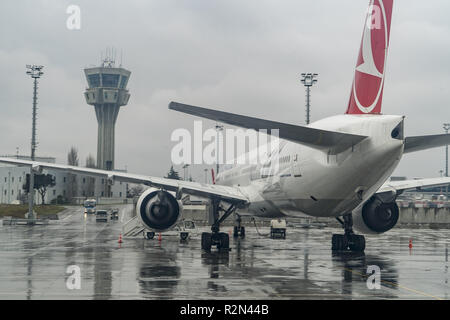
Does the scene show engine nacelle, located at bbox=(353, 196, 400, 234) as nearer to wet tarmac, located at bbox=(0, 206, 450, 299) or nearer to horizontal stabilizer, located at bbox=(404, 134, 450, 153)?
wet tarmac, located at bbox=(0, 206, 450, 299)

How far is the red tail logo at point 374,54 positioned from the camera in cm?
1980

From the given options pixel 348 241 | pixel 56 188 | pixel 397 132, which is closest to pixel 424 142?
pixel 397 132

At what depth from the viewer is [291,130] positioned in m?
17.1

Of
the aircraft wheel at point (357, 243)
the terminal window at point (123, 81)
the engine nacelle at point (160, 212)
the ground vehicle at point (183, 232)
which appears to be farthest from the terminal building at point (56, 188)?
the aircraft wheel at point (357, 243)

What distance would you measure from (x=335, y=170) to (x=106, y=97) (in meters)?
134

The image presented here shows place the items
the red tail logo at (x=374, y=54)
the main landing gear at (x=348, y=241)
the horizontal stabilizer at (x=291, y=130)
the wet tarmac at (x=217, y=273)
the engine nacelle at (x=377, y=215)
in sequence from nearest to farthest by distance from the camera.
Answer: the wet tarmac at (x=217, y=273) < the horizontal stabilizer at (x=291, y=130) < the red tail logo at (x=374, y=54) < the engine nacelle at (x=377, y=215) < the main landing gear at (x=348, y=241)

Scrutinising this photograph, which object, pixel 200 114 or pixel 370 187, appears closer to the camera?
pixel 200 114

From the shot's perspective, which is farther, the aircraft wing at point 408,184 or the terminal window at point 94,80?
the terminal window at point 94,80

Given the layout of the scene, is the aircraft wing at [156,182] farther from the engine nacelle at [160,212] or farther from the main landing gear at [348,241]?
the main landing gear at [348,241]

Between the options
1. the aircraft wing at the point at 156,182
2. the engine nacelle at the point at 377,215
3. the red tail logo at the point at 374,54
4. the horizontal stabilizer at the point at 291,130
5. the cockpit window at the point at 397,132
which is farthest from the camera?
the aircraft wing at the point at 156,182
